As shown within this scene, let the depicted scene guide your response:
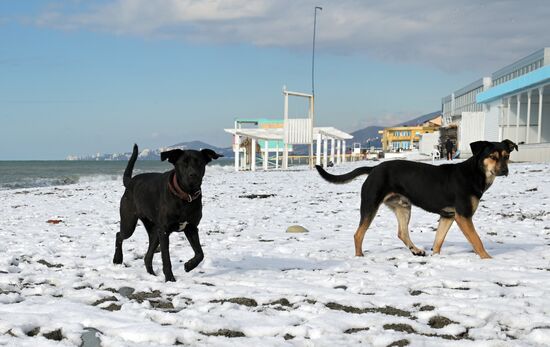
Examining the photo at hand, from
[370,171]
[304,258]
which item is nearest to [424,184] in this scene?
[370,171]

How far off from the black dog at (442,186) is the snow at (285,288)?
45 cm

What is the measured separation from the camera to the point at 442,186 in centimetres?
685

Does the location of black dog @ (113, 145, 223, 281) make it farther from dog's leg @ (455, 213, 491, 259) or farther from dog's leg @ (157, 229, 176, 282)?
dog's leg @ (455, 213, 491, 259)

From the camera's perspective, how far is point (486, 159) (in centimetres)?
662

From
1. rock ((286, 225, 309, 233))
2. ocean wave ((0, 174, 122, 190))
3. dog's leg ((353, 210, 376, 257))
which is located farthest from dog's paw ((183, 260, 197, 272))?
ocean wave ((0, 174, 122, 190))

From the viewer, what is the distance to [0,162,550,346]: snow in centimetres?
385

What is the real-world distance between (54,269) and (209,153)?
7.39 ft

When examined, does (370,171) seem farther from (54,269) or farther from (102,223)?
(102,223)

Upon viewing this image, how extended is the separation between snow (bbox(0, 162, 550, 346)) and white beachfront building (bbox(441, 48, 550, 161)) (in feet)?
74.5

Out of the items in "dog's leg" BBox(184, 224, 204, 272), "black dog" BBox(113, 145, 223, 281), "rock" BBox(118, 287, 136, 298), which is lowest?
"rock" BBox(118, 287, 136, 298)

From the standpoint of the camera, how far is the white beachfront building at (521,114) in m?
30.6

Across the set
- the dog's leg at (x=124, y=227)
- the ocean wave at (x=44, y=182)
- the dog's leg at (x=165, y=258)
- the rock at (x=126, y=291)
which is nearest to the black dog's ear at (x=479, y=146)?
the dog's leg at (x=165, y=258)

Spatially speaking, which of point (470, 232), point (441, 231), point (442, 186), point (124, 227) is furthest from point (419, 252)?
point (124, 227)

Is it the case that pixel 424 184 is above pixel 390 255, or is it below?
above
